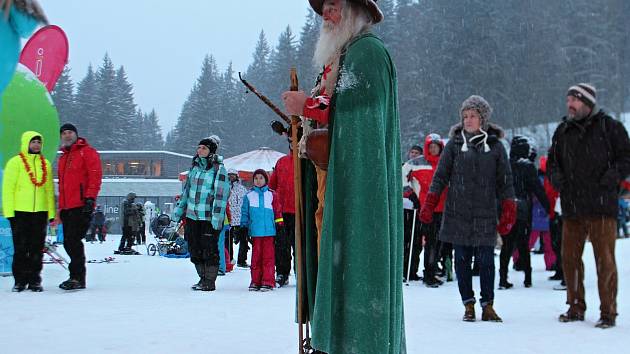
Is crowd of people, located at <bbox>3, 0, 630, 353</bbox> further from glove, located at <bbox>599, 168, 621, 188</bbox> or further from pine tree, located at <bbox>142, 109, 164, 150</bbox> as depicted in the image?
pine tree, located at <bbox>142, 109, 164, 150</bbox>

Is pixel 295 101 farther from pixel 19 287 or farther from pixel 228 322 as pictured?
pixel 19 287

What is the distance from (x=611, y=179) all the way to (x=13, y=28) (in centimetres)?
467

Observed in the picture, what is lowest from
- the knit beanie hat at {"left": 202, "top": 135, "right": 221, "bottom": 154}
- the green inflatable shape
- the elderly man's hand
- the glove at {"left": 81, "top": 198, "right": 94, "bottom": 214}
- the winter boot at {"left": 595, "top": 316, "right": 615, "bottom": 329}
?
the winter boot at {"left": 595, "top": 316, "right": 615, "bottom": 329}

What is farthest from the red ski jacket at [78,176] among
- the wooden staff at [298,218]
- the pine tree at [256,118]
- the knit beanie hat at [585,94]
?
the pine tree at [256,118]

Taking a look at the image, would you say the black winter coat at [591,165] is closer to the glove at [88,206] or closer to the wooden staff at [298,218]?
the wooden staff at [298,218]

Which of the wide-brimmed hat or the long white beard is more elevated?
the wide-brimmed hat

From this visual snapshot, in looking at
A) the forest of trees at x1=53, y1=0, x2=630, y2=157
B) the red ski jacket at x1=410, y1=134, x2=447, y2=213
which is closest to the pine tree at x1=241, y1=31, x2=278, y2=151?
the forest of trees at x1=53, y1=0, x2=630, y2=157

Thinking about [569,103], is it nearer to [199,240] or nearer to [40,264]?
[199,240]

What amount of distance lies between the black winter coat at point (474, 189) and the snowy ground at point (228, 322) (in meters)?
0.77

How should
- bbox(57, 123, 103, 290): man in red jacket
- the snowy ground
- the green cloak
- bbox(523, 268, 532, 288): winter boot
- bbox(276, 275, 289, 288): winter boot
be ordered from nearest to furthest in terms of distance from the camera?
the green cloak → the snowy ground → bbox(57, 123, 103, 290): man in red jacket → bbox(523, 268, 532, 288): winter boot → bbox(276, 275, 289, 288): winter boot

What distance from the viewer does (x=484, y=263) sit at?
5.72 m

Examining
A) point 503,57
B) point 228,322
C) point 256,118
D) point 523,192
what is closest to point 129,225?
point 523,192

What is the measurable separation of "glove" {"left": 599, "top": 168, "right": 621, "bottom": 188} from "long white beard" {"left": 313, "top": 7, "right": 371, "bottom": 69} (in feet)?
10.6

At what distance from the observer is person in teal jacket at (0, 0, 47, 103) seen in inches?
120
